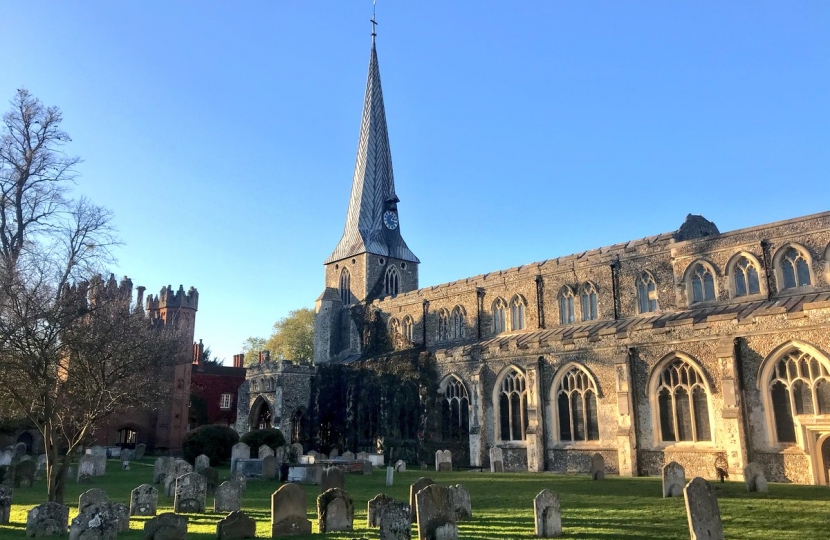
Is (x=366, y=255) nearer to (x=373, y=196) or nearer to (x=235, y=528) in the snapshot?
(x=373, y=196)

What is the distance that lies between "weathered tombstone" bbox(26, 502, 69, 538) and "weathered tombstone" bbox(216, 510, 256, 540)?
122 inches

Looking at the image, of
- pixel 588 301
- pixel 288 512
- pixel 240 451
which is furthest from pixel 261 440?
pixel 288 512

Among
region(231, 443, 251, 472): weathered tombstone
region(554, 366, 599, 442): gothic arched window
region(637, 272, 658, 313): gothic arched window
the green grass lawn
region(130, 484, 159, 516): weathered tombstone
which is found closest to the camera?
the green grass lawn

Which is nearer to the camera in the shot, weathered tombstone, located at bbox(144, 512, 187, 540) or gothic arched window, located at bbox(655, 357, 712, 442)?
weathered tombstone, located at bbox(144, 512, 187, 540)

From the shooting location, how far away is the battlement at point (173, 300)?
47.3 metres

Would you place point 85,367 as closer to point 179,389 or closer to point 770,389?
point 770,389

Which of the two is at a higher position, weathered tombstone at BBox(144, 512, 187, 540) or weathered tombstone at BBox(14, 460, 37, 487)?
weathered tombstone at BBox(14, 460, 37, 487)

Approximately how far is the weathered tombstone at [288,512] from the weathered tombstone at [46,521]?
12.3 ft

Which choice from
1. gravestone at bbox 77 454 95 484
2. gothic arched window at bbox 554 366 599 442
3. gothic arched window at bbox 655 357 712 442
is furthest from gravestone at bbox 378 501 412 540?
gravestone at bbox 77 454 95 484

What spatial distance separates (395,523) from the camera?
31.2 ft

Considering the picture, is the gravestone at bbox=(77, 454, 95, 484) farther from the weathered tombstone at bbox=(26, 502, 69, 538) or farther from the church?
the weathered tombstone at bbox=(26, 502, 69, 538)

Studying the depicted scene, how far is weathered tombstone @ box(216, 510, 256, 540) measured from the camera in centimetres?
1034

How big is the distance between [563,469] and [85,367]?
16242mm

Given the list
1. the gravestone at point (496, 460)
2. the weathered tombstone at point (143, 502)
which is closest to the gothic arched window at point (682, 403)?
the gravestone at point (496, 460)
